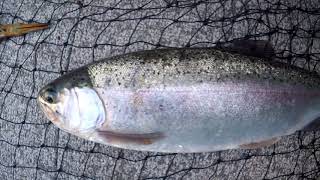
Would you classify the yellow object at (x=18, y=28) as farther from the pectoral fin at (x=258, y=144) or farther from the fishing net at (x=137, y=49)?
the pectoral fin at (x=258, y=144)

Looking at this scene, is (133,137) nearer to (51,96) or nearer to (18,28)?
(51,96)

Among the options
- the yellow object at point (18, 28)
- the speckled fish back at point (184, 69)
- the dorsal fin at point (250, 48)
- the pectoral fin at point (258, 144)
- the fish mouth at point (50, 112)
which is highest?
the yellow object at point (18, 28)

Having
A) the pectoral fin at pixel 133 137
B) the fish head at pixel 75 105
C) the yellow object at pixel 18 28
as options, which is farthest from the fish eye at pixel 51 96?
the yellow object at pixel 18 28

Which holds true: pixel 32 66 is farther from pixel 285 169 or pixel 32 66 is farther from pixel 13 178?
pixel 285 169

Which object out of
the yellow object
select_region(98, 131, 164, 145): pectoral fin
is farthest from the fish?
the yellow object

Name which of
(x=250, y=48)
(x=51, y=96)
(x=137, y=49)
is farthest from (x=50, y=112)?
(x=250, y=48)

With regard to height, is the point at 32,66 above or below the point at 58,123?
above

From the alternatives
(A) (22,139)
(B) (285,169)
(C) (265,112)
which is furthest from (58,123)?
(B) (285,169)
